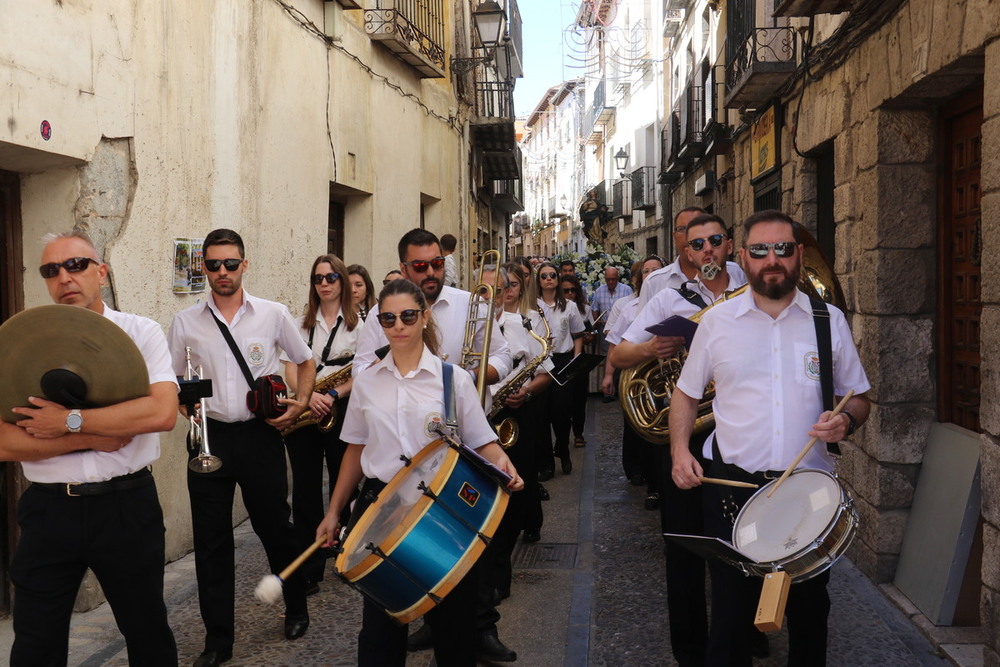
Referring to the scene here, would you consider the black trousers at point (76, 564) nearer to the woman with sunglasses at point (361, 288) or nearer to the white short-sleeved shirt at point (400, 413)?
the white short-sleeved shirt at point (400, 413)

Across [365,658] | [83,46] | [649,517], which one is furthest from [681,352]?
[83,46]

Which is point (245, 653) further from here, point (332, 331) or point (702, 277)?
point (702, 277)

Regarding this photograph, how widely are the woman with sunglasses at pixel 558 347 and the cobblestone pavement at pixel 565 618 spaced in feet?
6.56

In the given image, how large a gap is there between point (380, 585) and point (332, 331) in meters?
3.21

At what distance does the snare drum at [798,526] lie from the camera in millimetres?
2920

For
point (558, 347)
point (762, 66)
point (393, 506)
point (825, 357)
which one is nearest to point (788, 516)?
point (825, 357)

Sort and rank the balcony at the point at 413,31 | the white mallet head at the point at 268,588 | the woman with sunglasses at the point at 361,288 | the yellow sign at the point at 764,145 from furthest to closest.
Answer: the balcony at the point at 413,31 → the yellow sign at the point at 764,145 → the woman with sunglasses at the point at 361,288 → the white mallet head at the point at 268,588

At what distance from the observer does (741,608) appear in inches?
133

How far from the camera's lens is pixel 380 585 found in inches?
120

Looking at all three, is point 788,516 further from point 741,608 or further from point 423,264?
point 423,264

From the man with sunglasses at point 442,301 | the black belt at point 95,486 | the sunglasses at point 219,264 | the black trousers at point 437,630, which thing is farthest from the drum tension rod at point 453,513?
the sunglasses at point 219,264

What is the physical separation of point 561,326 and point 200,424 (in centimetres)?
592

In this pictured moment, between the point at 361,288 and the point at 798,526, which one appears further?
the point at 361,288

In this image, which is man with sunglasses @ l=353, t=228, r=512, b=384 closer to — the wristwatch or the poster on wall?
the wristwatch
